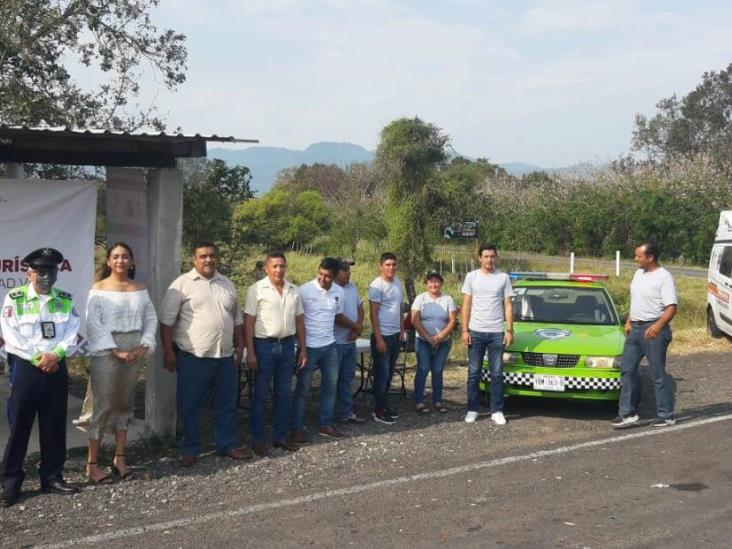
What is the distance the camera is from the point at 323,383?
7.92 metres

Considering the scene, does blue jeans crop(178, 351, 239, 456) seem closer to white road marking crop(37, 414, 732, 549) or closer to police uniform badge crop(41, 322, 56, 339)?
police uniform badge crop(41, 322, 56, 339)

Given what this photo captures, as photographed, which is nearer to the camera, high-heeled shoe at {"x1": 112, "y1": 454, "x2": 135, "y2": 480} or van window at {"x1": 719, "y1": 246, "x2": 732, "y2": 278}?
high-heeled shoe at {"x1": 112, "y1": 454, "x2": 135, "y2": 480}

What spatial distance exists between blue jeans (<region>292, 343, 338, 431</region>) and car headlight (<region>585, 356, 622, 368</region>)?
2748 millimetres

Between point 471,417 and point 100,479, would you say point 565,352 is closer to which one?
point 471,417

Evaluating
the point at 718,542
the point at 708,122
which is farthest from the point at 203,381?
the point at 708,122

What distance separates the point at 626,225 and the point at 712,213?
160 inches

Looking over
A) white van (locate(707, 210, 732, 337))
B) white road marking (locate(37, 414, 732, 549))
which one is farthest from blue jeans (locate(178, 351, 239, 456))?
white van (locate(707, 210, 732, 337))

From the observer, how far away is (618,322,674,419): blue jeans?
827 cm

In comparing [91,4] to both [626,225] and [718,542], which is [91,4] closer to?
[718,542]

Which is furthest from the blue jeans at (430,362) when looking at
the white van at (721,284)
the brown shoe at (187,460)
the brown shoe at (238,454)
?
the white van at (721,284)

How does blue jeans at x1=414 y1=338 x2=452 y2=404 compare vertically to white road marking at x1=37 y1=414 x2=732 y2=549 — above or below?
above

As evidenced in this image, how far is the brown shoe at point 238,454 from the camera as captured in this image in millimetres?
6977

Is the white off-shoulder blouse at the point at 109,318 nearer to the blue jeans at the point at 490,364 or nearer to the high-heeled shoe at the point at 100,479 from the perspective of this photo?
the high-heeled shoe at the point at 100,479

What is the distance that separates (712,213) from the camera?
122 ft
